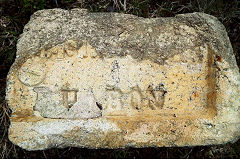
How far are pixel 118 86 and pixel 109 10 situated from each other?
3.55 ft

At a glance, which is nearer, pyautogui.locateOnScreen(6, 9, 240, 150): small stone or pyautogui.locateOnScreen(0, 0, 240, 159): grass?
pyautogui.locateOnScreen(6, 9, 240, 150): small stone

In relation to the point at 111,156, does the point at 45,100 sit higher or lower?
higher

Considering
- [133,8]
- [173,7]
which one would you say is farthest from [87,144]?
[173,7]

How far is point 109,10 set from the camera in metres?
2.58

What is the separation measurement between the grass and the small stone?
28.5 inches

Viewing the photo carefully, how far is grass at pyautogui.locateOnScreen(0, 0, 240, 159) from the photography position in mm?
2457

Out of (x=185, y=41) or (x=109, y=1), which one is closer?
(x=185, y=41)

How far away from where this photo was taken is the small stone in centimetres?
174

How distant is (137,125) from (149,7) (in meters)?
1.36

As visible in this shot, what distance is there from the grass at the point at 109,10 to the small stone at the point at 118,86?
28.5 inches

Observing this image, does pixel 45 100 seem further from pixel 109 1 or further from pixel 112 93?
pixel 109 1

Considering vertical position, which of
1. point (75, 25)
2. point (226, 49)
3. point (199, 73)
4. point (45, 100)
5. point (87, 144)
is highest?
point (75, 25)

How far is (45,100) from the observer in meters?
1.76

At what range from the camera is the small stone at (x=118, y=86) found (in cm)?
174
